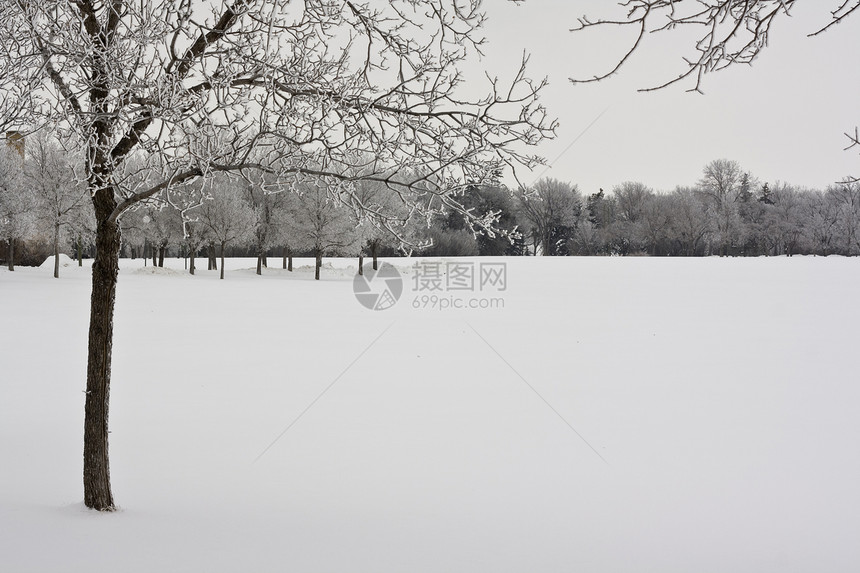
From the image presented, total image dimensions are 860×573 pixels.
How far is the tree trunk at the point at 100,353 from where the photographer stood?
5.16 meters

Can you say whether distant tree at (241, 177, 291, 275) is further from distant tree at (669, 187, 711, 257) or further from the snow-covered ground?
distant tree at (669, 187, 711, 257)

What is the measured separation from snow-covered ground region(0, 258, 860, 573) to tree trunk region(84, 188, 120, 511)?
0.25m

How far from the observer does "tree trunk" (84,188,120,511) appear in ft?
16.9

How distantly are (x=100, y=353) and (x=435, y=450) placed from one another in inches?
159

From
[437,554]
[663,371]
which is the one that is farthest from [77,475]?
[663,371]

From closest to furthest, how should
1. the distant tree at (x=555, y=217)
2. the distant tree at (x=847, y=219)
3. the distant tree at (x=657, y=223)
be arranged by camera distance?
the distant tree at (x=847, y=219), the distant tree at (x=555, y=217), the distant tree at (x=657, y=223)

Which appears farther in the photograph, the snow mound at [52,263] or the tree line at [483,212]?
the snow mound at [52,263]

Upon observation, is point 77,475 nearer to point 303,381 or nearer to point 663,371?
point 303,381

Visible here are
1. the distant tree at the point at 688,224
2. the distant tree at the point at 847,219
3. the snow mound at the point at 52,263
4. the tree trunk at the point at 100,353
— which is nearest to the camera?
the tree trunk at the point at 100,353

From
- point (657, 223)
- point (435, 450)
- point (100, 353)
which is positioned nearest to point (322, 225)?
point (435, 450)

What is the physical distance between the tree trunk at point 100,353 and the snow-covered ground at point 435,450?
0.81 feet

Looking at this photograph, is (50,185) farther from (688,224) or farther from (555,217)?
(688,224)

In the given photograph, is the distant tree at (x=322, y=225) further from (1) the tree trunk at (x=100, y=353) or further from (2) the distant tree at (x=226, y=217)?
(1) the tree trunk at (x=100, y=353)

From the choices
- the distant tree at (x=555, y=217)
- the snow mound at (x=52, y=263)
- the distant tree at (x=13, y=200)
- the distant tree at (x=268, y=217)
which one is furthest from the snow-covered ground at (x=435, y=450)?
the distant tree at (x=555, y=217)
